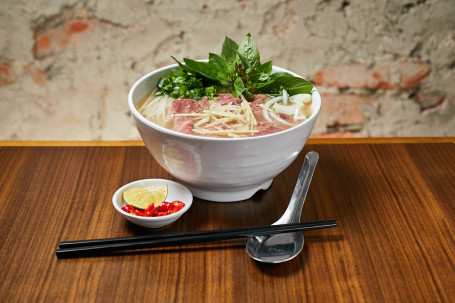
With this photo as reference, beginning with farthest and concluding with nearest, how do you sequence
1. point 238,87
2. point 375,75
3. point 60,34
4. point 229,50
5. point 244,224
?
1. point 375,75
2. point 60,34
3. point 229,50
4. point 238,87
5. point 244,224

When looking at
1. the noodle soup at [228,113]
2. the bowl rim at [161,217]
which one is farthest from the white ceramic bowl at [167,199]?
the noodle soup at [228,113]

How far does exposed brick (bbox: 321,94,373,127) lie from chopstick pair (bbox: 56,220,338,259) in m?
1.74

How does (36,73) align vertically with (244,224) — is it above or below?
below

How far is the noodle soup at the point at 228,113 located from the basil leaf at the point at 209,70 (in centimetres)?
5

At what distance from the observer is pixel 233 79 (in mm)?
1383

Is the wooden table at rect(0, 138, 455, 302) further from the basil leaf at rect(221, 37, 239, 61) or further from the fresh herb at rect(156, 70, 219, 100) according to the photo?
the basil leaf at rect(221, 37, 239, 61)

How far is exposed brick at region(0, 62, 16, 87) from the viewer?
2.60 meters

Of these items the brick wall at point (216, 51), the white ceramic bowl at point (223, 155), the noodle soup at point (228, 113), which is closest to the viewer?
the white ceramic bowl at point (223, 155)

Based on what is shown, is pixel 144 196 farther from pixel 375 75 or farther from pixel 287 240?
pixel 375 75

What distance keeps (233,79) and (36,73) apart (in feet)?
5.22

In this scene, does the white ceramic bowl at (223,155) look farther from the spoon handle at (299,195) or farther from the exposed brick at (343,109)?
the exposed brick at (343,109)

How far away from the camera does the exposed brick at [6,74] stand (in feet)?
8.52

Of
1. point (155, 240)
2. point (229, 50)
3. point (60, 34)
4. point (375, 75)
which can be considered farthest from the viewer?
point (375, 75)

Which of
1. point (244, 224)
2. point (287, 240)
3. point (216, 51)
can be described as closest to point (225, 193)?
point (244, 224)
